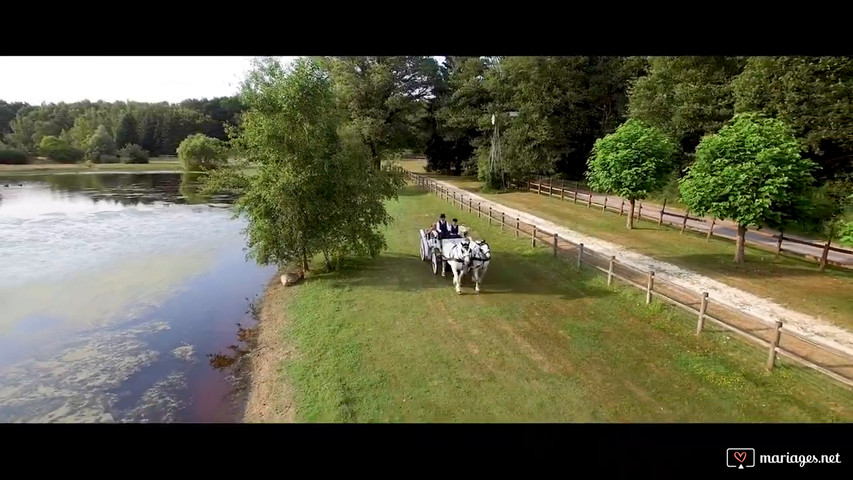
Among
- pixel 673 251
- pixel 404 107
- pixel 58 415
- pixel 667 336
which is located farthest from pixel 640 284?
pixel 404 107

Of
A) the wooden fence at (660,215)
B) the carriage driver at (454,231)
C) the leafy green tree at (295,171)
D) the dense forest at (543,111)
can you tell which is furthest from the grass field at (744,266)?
the leafy green tree at (295,171)

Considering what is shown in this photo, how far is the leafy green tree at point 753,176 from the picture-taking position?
26.6 feet

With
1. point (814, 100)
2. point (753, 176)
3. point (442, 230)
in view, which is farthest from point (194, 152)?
point (814, 100)

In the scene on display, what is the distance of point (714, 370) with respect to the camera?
507cm

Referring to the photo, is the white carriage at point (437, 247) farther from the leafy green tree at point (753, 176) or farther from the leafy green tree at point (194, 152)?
the leafy green tree at point (194, 152)

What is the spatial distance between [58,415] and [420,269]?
6.42 meters

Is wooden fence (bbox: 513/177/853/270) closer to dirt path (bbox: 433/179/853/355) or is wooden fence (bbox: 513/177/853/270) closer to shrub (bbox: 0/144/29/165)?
dirt path (bbox: 433/179/853/355)

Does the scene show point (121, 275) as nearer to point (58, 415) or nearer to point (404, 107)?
point (58, 415)

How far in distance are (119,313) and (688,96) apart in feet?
62.6

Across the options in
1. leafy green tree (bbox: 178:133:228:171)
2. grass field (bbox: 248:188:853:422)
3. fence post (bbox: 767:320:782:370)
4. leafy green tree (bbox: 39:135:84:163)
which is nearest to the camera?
grass field (bbox: 248:188:853:422)

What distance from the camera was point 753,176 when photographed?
27.0ft

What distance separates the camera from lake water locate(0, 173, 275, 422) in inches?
221

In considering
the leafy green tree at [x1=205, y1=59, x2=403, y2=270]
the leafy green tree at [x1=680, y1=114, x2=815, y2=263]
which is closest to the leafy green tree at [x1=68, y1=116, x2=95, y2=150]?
the leafy green tree at [x1=205, y1=59, x2=403, y2=270]

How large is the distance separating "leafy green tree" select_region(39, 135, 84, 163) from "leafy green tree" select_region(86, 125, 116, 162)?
1.64m
